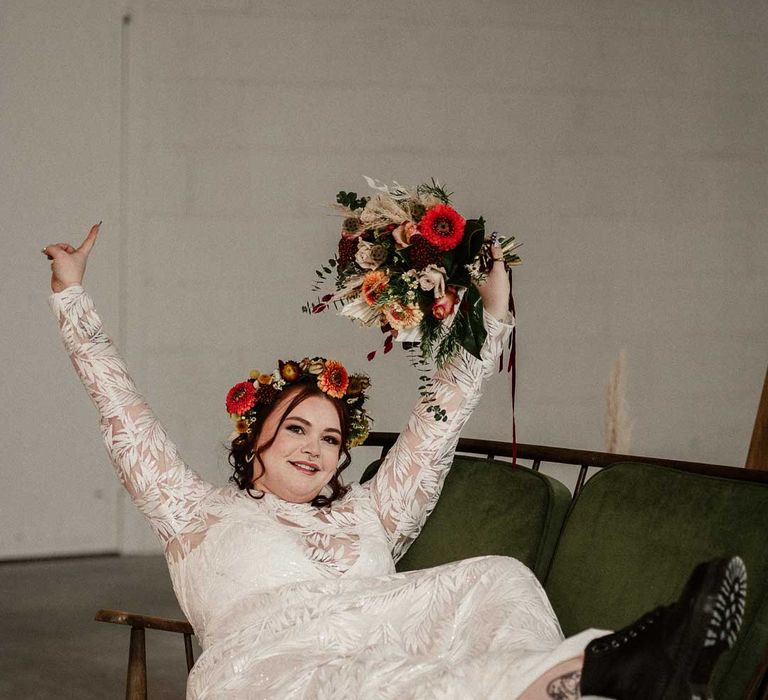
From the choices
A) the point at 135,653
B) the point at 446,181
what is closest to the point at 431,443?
the point at 135,653

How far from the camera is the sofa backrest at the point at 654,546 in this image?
1.73 metres

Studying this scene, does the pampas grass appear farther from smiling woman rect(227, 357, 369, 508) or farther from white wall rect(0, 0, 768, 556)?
smiling woman rect(227, 357, 369, 508)

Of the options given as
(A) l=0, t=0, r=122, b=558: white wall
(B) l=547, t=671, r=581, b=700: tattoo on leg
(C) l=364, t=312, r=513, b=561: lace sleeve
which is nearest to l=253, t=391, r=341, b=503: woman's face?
(C) l=364, t=312, r=513, b=561: lace sleeve

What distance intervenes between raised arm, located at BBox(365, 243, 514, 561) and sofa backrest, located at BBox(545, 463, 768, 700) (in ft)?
1.01

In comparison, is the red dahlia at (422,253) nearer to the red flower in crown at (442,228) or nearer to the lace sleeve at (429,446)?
the red flower in crown at (442,228)

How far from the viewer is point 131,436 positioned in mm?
2252

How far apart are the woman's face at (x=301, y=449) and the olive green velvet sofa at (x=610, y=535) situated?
0.30 meters

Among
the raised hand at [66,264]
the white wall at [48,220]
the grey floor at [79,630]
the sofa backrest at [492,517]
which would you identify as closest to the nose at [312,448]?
the sofa backrest at [492,517]

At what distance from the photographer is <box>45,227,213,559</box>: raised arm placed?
7.32 ft

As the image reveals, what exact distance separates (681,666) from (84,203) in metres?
3.82

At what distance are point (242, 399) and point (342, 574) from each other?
46 centimetres

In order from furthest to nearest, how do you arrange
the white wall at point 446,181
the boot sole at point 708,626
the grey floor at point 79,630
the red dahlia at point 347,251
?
the white wall at point 446,181 → the grey floor at point 79,630 → the red dahlia at point 347,251 → the boot sole at point 708,626

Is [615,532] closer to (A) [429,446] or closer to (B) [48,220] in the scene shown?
(A) [429,446]

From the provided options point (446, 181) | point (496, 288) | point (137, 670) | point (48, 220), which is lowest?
point (137, 670)
